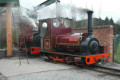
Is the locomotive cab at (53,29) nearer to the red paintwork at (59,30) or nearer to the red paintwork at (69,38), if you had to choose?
the red paintwork at (59,30)

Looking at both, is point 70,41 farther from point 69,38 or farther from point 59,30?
point 59,30

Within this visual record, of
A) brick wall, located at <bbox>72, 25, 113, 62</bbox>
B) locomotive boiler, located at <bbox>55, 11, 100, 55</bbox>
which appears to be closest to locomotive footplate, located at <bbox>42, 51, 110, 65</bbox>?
locomotive boiler, located at <bbox>55, 11, 100, 55</bbox>

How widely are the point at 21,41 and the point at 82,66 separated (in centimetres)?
533

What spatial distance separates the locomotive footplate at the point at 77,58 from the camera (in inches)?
255

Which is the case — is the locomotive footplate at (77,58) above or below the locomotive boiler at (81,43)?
below

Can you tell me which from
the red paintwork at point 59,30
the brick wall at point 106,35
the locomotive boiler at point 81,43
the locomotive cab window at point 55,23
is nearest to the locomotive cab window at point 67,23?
the red paintwork at point 59,30

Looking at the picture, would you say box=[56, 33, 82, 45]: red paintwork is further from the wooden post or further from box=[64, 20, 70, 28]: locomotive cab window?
the wooden post

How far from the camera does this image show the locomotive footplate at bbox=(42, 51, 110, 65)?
6470 millimetres

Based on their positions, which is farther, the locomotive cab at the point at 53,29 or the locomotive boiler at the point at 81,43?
the locomotive cab at the point at 53,29

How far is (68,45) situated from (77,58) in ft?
3.77

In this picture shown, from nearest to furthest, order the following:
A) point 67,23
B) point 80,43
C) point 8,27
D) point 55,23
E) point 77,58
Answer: point 77,58 → point 80,43 → point 55,23 → point 67,23 → point 8,27

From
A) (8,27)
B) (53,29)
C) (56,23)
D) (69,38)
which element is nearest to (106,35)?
(69,38)

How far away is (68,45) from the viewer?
7453 millimetres

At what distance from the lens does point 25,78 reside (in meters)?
5.05
